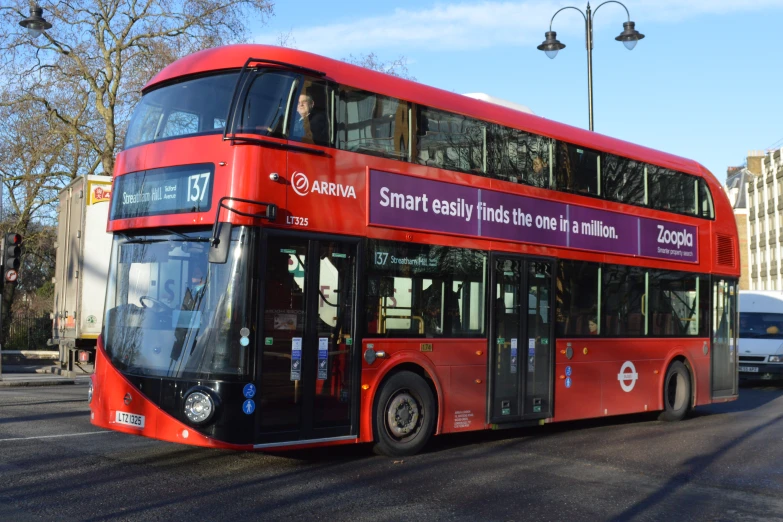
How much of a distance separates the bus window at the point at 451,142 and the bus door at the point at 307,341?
180cm

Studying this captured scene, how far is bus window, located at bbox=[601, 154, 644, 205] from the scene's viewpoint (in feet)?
47.7

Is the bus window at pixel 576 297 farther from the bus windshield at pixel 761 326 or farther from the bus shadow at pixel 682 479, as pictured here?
the bus windshield at pixel 761 326

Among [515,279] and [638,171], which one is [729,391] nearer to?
[638,171]

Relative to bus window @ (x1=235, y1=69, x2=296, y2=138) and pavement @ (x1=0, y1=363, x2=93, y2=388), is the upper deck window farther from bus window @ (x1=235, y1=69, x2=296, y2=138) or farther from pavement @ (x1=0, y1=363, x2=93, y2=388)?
pavement @ (x1=0, y1=363, x2=93, y2=388)

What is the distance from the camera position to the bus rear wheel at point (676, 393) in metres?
15.9

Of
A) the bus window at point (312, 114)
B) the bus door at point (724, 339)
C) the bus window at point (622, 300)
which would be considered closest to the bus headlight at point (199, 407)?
the bus window at point (312, 114)

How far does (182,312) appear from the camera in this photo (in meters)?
9.34

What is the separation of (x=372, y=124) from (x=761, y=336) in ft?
60.6

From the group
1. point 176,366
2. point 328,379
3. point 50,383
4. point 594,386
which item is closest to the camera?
point 176,366

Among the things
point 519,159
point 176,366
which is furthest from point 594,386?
point 176,366

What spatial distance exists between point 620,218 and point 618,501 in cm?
685

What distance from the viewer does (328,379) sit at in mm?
9945

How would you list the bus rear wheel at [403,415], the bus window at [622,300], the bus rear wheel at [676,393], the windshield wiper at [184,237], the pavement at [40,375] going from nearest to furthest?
the windshield wiper at [184,237], the bus rear wheel at [403,415], the bus window at [622,300], the bus rear wheel at [676,393], the pavement at [40,375]

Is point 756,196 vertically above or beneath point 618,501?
above
